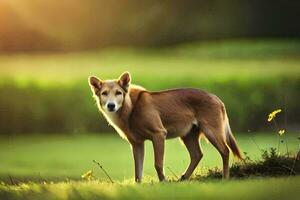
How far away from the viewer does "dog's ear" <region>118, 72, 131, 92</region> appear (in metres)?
6.88

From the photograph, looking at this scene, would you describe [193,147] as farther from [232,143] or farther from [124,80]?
[124,80]

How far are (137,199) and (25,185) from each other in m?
1.26

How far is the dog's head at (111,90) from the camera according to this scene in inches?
269

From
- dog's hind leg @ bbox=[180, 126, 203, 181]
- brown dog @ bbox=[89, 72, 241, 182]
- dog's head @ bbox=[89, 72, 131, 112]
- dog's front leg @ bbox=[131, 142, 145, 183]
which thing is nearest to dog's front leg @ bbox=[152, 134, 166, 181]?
brown dog @ bbox=[89, 72, 241, 182]

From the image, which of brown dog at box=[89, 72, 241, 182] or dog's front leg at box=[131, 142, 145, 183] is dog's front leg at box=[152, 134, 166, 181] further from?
dog's front leg at box=[131, 142, 145, 183]

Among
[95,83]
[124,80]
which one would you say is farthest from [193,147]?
[95,83]

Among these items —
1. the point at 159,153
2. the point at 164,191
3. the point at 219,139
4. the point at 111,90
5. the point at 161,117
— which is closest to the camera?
the point at 164,191

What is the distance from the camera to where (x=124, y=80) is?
691 cm

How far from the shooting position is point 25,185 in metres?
6.67

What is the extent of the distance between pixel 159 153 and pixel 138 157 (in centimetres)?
28

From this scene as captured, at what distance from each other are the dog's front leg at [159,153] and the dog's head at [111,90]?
0.39 m

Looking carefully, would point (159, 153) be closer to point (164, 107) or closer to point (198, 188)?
point (164, 107)

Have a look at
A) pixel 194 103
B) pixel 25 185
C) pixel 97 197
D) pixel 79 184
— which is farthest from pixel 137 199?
pixel 194 103

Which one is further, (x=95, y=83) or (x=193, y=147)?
(x=193, y=147)
